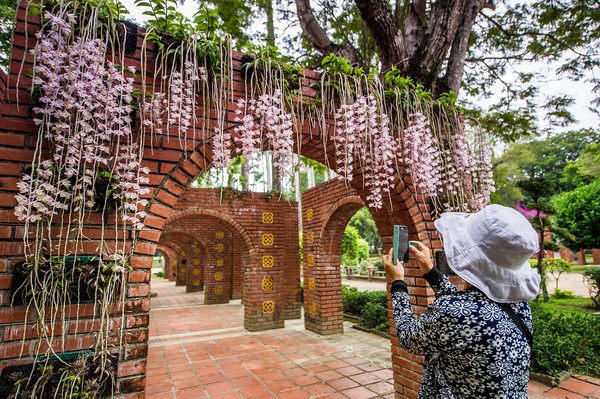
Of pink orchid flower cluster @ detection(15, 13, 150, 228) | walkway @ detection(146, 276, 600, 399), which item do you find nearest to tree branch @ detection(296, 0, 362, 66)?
pink orchid flower cluster @ detection(15, 13, 150, 228)

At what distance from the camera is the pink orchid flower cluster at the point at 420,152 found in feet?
9.12

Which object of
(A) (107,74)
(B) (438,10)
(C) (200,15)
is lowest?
(A) (107,74)

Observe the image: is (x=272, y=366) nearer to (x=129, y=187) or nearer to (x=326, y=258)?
(x=326, y=258)

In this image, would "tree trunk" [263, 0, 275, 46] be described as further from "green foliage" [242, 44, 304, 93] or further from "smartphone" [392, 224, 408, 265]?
"smartphone" [392, 224, 408, 265]

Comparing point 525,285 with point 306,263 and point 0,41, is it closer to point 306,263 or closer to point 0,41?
point 0,41

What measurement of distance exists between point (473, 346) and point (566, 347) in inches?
161

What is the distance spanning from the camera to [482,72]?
6.15 m

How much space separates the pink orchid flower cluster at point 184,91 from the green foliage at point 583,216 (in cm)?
1196

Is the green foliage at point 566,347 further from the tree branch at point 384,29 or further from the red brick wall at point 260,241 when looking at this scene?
the red brick wall at point 260,241

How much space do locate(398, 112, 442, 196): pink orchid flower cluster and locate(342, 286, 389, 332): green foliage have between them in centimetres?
405

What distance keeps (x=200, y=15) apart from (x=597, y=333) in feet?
20.2

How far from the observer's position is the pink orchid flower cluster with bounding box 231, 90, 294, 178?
86.7 inches

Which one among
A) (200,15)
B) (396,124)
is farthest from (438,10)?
(200,15)

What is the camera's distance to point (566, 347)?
394 cm
